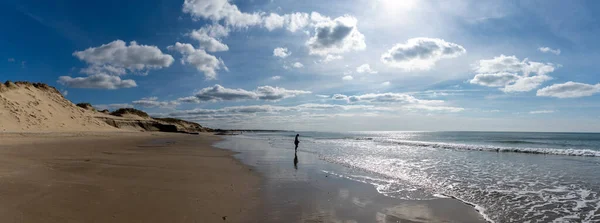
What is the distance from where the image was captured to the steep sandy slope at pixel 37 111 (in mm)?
33656

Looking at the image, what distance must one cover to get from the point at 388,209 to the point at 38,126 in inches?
1749

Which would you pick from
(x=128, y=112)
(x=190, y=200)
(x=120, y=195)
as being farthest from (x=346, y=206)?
(x=128, y=112)

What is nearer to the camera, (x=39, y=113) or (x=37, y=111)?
(x=39, y=113)

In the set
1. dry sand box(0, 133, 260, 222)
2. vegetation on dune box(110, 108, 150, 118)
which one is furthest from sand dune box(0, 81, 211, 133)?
dry sand box(0, 133, 260, 222)

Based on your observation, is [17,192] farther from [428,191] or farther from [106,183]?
[428,191]

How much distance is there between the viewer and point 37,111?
4069cm

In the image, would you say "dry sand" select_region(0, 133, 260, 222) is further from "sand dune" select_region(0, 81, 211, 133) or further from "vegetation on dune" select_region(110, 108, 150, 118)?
"vegetation on dune" select_region(110, 108, 150, 118)

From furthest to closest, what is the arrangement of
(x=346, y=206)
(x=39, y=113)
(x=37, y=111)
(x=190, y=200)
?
(x=37, y=111) < (x=39, y=113) < (x=346, y=206) < (x=190, y=200)

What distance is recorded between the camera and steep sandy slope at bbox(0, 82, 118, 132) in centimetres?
3366

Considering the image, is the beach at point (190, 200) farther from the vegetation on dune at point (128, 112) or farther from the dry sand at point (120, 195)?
the vegetation on dune at point (128, 112)

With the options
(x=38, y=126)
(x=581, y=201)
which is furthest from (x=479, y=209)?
(x=38, y=126)

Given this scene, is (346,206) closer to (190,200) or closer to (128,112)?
(190,200)

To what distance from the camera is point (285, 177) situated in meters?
11.4

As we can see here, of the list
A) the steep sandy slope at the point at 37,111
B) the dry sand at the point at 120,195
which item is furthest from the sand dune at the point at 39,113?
the dry sand at the point at 120,195
